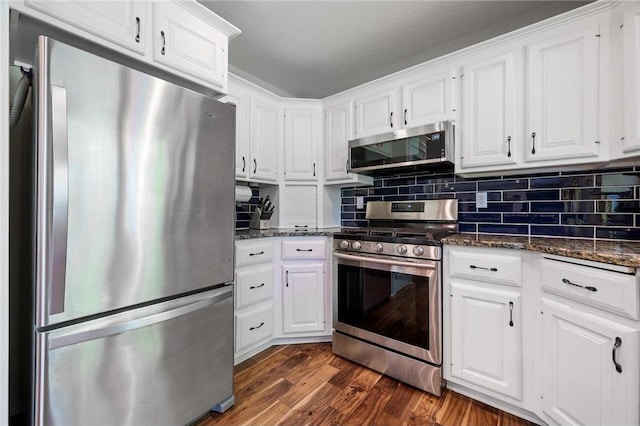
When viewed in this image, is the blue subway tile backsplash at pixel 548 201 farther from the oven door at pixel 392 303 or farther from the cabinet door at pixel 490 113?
the oven door at pixel 392 303

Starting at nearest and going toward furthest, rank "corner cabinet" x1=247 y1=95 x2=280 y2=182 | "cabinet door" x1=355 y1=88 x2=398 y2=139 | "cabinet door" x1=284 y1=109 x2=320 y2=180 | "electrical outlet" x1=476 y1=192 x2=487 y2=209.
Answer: "electrical outlet" x1=476 y1=192 x2=487 y2=209 → "cabinet door" x1=355 y1=88 x2=398 y2=139 → "corner cabinet" x1=247 y1=95 x2=280 y2=182 → "cabinet door" x1=284 y1=109 x2=320 y2=180

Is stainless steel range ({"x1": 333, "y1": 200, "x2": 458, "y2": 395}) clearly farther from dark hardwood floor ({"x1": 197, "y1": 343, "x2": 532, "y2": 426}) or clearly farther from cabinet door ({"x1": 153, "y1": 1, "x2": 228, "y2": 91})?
cabinet door ({"x1": 153, "y1": 1, "x2": 228, "y2": 91})

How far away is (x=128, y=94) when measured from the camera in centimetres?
112

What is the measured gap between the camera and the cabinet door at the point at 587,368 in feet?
3.33

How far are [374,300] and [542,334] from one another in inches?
36.9

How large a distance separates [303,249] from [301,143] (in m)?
1.07

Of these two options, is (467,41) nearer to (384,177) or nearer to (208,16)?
(384,177)

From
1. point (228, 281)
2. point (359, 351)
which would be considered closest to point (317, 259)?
point (359, 351)

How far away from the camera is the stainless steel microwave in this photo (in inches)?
75.6

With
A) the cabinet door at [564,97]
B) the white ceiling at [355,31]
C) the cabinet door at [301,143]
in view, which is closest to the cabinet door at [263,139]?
the cabinet door at [301,143]

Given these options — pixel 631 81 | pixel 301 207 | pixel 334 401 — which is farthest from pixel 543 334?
pixel 301 207

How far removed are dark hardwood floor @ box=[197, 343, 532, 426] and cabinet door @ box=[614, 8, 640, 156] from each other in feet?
5.09
